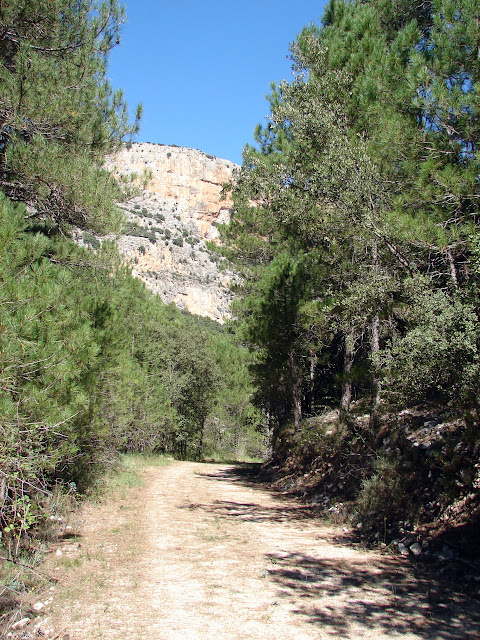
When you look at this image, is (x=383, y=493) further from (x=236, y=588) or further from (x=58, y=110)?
(x=58, y=110)

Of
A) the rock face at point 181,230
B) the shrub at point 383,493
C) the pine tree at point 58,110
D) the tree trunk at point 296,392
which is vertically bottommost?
the shrub at point 383,493

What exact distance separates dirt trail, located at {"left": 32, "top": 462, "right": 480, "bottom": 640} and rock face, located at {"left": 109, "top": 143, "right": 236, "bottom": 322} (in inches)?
1852

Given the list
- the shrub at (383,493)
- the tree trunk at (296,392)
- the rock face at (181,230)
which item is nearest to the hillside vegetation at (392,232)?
the shrub at (383,493)

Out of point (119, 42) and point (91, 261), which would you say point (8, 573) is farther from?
point (119, 42)

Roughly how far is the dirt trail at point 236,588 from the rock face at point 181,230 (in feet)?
154

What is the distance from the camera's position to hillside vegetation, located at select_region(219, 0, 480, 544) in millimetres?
5383

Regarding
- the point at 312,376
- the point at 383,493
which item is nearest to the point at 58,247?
the point at 383,493

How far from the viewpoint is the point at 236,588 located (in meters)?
4.30

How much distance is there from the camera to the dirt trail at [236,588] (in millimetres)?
3451

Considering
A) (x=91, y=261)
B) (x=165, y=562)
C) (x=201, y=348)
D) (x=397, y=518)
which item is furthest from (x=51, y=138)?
(x=201, y=348)

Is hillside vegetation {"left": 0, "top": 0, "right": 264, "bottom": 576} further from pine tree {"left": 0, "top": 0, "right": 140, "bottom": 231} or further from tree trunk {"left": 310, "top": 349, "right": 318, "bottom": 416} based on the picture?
tree trunk {"left": 310, "top": 349, "right": 318, "bottom": 416}

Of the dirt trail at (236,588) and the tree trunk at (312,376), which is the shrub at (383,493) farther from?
the tree trunk at (312,376)

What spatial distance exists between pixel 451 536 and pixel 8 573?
4.39 meters

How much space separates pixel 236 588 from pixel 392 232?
4.50 m
